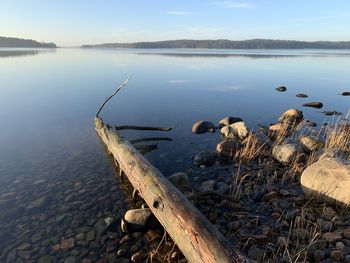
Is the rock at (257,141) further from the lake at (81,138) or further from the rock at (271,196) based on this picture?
the rock at (271,196)

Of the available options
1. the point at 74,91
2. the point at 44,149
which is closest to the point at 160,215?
the point at 44,149

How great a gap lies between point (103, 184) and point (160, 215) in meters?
4.13

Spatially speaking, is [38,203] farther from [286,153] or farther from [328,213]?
[286,153]

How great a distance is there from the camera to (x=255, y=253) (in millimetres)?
6734

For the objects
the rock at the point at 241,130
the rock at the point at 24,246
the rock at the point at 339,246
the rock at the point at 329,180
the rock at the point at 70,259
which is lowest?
the rock at the point at 241,130

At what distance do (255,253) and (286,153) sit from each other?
6.41 m

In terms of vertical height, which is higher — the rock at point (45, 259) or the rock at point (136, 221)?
the rock at point (136, 221)

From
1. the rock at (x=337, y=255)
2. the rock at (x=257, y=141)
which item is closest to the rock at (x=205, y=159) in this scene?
the rock at (x=257, y=141)

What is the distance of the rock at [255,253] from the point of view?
21.7 ft

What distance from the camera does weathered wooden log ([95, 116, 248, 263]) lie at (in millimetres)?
5484

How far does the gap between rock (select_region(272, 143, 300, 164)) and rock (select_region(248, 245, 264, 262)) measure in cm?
602

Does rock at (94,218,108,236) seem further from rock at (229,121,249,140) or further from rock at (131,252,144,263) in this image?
rock at (229,121,249,140)

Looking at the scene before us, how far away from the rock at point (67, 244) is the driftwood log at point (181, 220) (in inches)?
86.2

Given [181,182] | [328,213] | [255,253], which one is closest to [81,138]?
[181,182]
